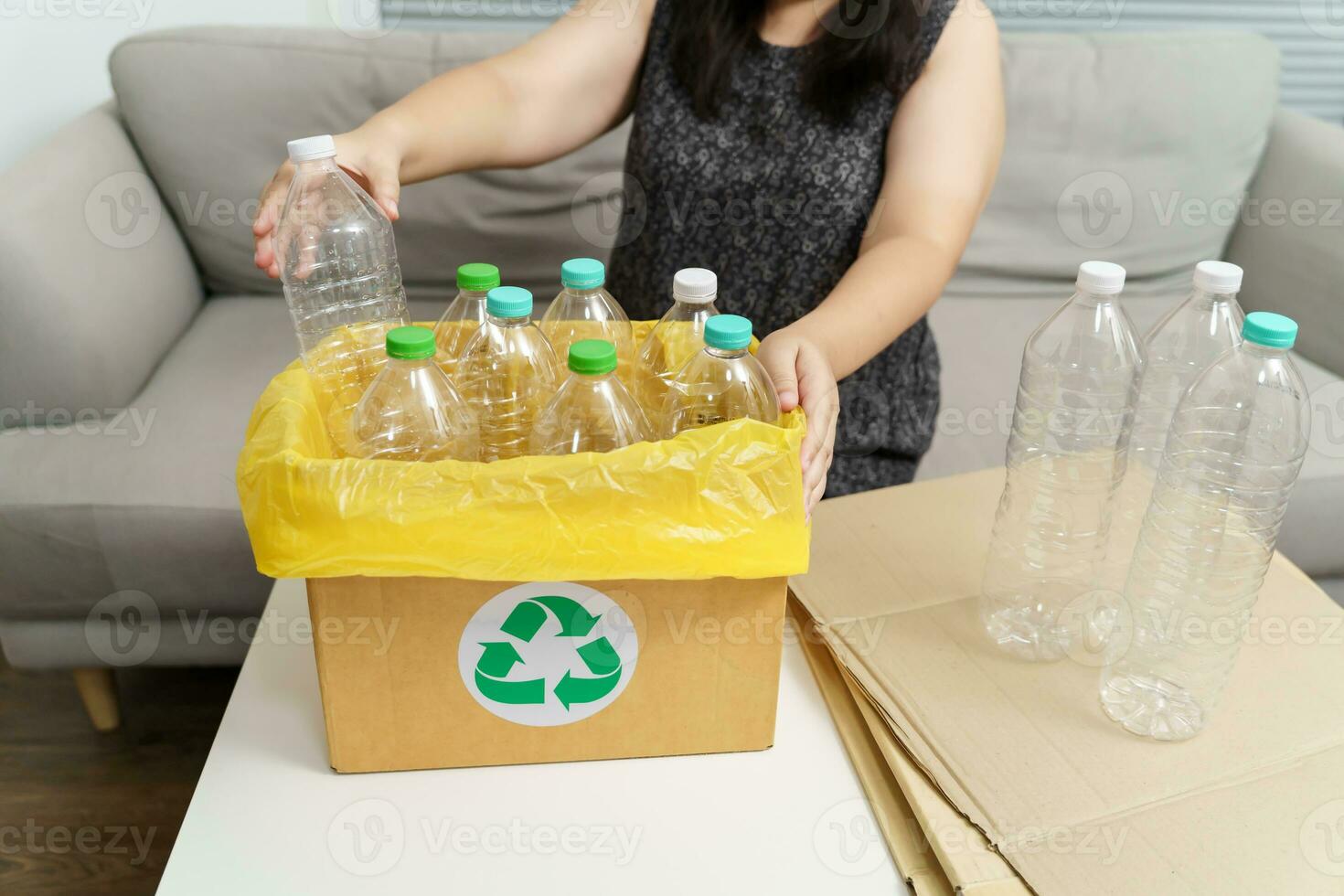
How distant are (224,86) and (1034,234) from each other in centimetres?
153

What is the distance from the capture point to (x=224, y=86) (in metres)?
1.72

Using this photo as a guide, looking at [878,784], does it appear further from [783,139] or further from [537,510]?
[783,139]

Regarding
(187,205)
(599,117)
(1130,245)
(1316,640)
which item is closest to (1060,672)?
(1316,640)

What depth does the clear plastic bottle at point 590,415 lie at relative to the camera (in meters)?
0.72

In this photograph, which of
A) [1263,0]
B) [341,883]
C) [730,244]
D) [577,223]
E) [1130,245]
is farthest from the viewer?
[1263,0]

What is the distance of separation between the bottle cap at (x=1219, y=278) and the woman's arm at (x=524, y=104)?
2.38ft

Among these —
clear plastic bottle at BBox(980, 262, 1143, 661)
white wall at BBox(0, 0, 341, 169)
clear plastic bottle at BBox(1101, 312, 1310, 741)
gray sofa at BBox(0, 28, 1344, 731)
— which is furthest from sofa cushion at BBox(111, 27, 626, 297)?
clear plastic bottle at BBox(1101, 312, 1310, 741)

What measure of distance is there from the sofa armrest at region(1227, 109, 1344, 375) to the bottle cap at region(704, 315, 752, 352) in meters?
1.55

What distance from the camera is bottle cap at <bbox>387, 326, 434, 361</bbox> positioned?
0.69 m

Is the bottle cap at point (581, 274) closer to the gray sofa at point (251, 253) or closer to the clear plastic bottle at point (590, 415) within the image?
the clear plastic bottle at point (590, 415)

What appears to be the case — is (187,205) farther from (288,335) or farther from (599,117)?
(599,117)

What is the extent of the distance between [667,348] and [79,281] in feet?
3.52

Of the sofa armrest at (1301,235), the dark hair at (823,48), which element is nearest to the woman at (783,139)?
the dark hair at (823,48)

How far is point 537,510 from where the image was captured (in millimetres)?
667
